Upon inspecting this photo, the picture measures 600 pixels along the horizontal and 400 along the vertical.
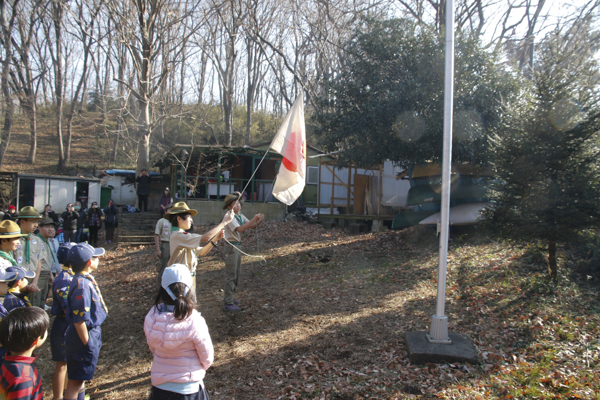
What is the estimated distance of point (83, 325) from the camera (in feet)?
11.3

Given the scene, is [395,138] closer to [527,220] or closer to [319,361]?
[527,220]

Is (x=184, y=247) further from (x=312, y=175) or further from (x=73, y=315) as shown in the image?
(x=312, y=175)

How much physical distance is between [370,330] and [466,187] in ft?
22.8

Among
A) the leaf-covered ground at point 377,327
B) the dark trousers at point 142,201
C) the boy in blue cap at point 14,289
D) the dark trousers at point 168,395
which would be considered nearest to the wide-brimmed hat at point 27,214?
the boy in blue cap at point 14,289

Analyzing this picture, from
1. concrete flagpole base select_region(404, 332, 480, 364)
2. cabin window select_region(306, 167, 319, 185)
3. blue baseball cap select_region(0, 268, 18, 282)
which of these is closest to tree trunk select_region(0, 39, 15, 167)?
cabin window select_region(306, 167, 319, 185)

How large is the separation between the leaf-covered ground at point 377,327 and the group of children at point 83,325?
1.19 metres

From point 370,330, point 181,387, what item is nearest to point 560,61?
point 370,330

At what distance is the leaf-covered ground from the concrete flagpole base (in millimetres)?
100

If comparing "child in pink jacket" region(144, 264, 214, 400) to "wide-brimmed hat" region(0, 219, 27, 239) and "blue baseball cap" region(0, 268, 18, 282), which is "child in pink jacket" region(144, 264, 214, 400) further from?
"wide-brimmed hat" region(0, 219, 27, 239)

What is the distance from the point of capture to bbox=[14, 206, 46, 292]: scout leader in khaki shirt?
219 inches

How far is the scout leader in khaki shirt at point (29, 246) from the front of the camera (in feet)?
18.2

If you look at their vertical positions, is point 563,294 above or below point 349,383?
above

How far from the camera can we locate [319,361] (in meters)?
4.95

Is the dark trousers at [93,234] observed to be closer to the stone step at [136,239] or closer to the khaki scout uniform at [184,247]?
the stone step at [136,239]
